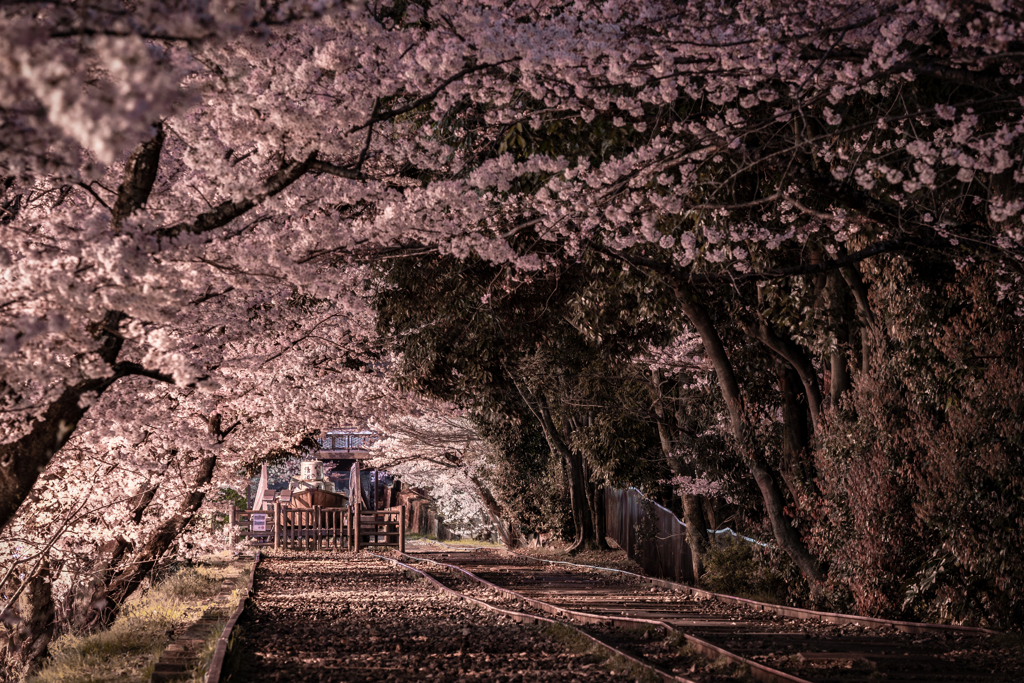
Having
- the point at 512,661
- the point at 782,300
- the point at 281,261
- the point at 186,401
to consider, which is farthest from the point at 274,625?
the point at 782,300

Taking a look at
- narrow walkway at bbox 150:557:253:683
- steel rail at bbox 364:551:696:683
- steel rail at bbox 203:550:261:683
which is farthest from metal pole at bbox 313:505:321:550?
steel rail at bbox 203:550:261:683

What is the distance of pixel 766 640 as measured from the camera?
10.4 meters

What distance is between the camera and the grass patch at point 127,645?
435 inches

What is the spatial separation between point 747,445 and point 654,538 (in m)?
6.44

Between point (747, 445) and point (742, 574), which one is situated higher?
point (747, 445)

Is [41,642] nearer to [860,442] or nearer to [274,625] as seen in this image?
[274,625]

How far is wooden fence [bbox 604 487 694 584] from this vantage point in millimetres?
19359

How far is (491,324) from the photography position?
15906mm

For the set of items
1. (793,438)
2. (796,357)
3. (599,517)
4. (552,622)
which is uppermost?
(796,357)

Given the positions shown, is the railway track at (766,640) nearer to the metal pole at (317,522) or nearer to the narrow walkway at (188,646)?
the narrow walkway at (188,646)

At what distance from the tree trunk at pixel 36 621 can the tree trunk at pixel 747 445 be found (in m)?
9.38

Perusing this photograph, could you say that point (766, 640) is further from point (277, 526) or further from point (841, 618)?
point (277, 526)

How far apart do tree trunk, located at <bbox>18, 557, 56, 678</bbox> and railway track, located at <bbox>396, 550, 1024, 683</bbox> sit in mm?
6301

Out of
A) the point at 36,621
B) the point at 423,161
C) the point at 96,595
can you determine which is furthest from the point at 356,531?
the point at 423,161
